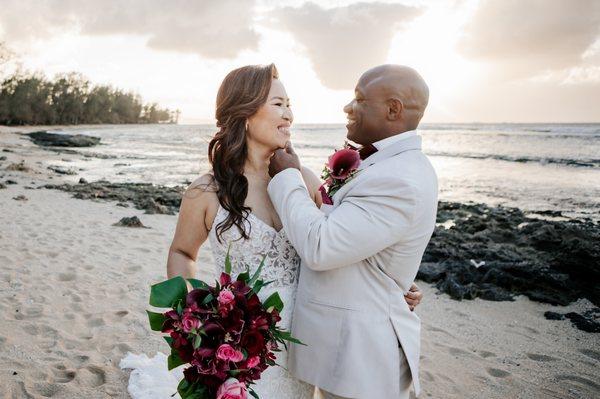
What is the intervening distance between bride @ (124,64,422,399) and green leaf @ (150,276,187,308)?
2.51ft

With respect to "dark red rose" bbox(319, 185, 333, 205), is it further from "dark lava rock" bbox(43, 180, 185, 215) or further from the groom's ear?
"dark lava rock" bbox(43, 180, 185, 215)

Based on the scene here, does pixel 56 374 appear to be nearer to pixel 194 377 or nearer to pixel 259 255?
pixel 259 255

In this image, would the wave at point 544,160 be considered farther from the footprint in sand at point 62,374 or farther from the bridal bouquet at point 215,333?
the bridal bouquet at point 215,333

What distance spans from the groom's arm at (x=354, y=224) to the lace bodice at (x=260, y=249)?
68cm

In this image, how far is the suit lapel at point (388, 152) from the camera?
7.29ft

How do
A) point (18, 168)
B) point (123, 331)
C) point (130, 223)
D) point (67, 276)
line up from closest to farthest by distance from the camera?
point (123, 331)
point (67, 276)
point (130, 223)
point (18, 168)

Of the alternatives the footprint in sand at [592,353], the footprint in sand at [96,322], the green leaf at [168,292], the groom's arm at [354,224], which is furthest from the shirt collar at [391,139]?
the footprint in sand at [592,353]

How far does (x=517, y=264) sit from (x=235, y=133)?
639cm

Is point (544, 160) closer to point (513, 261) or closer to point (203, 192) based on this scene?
point (513, 261)

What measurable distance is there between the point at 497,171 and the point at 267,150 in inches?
913

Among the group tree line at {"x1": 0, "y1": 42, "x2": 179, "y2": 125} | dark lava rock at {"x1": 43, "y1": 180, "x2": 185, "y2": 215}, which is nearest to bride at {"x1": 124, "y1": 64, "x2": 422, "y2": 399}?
dark lava rock at {"x1": 43, "y1": 180, "x2": 185, "y2": 215}

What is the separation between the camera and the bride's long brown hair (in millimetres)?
2766

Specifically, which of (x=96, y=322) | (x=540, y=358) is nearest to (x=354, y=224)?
(x=96, y=322)

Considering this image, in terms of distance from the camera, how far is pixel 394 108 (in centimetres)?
236
